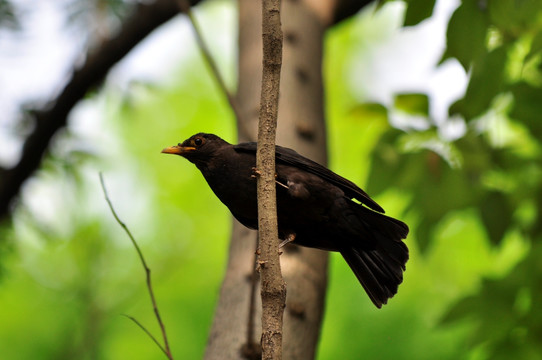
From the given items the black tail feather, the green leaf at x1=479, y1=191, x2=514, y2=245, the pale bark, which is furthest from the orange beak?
the green leaf at x1=479, y1=191, x2=514, y2=245

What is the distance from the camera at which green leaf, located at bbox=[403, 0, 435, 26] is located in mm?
2484

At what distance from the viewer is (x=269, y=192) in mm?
1936

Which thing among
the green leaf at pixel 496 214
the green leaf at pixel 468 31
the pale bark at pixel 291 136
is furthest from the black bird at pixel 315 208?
the green leaf at pixel 496 214

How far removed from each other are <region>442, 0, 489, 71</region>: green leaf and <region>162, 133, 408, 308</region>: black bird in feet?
2.51

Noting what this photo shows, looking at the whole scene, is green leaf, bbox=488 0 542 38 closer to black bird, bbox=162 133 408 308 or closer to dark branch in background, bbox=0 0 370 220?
black bird, bbox=162 133 408 308

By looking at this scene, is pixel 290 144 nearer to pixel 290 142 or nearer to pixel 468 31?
pixel 290 142

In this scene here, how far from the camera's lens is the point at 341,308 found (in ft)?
24.5

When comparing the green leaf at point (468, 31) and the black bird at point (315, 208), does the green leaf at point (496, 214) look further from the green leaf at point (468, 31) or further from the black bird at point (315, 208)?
the green leaf at point (468, 31)

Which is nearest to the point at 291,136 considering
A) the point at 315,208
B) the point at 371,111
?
the point at 315,208

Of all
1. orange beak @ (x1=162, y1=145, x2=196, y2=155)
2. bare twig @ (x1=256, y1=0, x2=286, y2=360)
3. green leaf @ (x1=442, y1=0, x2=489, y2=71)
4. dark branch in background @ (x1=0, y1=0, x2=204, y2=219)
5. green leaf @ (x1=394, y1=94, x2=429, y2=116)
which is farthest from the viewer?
dark branch in background @ (x1=0, y1=0, x2=204, y2=219)

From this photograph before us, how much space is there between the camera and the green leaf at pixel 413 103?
11.5 feet

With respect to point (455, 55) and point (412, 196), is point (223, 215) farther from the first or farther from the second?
point (455, 55)

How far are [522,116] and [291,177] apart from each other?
4.86 ft

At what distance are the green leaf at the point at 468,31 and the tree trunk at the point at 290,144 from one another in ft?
2.94
